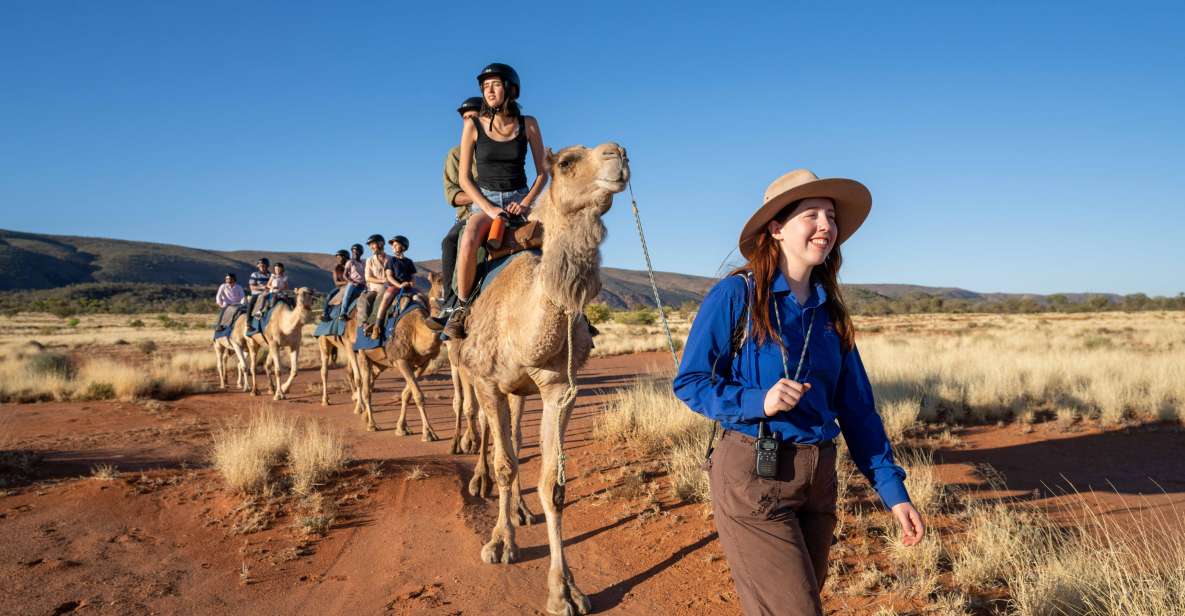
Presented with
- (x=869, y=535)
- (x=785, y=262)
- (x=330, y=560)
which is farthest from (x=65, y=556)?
(x=869, y=535)

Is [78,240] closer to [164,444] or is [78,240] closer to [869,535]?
[164,444]

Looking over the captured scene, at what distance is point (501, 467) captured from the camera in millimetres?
5184

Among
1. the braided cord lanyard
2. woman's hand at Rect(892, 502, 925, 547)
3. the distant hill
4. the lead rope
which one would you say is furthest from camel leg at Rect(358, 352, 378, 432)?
the distant hill

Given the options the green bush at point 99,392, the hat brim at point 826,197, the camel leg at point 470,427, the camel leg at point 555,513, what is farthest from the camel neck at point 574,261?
the green bush at point 99,392

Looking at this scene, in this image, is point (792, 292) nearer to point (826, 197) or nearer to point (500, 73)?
point (826, 197)

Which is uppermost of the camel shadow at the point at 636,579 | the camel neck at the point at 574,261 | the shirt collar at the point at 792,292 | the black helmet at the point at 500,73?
the black helmet at the point at 500,73

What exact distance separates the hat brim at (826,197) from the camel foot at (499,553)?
3.36m

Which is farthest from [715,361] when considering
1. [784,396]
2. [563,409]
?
[563,409]

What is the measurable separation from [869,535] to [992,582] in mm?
963

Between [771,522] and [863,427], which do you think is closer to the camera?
[771,522]

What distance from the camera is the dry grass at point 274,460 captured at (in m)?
6.50

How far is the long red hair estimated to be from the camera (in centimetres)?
249

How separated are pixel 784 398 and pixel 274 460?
653 cm

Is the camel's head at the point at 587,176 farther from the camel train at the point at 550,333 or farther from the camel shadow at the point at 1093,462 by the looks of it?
the camel shadow at the point at 1093,462
